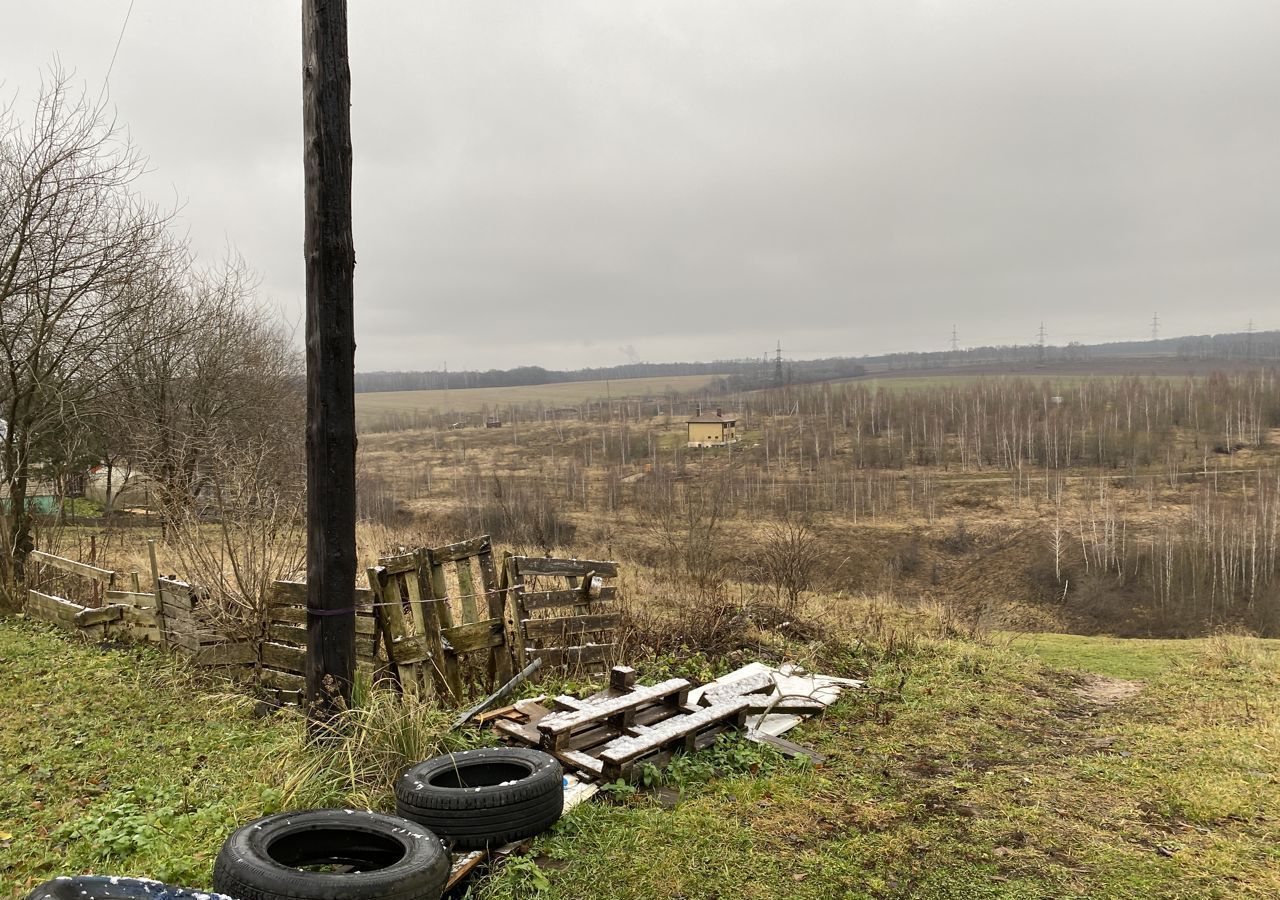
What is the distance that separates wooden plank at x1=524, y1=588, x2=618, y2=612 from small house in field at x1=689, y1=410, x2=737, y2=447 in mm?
66577

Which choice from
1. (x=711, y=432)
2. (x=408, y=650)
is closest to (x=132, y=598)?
(x=408, y=650)

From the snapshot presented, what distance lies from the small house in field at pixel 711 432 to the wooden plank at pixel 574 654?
6722 centimetres

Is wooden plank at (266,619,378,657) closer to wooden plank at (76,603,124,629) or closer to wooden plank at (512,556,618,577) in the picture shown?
wooden plank at (512,556,618,577)

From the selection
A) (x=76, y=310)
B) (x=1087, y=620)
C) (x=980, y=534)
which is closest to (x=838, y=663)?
(x=76, y=310)

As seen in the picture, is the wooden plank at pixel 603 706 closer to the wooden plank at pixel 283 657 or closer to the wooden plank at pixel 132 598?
the wooden plank at pixel 283 657

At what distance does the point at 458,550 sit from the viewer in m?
7.71

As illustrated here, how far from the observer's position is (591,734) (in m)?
6.23

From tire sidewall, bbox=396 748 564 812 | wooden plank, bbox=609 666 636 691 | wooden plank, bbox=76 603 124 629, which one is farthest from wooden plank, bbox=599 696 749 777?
wooden plank, bbox=76 603 124 629

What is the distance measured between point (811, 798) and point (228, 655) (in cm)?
577

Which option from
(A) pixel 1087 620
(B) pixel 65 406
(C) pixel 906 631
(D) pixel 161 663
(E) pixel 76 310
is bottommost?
(A) pixel 1087 620

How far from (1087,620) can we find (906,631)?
27429 millimetres

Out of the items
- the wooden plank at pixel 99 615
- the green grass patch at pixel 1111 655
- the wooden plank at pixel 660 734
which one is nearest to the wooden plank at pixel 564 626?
the wooden plank at pixel 660 734

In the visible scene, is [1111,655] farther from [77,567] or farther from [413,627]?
[77,567]

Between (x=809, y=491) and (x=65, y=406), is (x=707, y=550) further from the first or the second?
(x=809, y=491)
